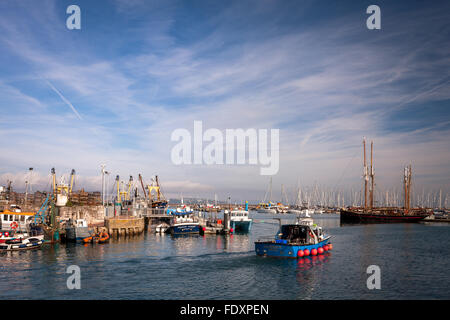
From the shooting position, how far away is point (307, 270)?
38500 mm

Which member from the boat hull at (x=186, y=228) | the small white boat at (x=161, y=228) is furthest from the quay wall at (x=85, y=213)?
the boat hull at (x=186, y=228)

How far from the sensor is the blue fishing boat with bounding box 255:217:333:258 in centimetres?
4369

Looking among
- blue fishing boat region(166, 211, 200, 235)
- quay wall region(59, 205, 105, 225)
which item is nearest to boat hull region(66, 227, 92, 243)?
quay wall region(59, 205, 105, 225)

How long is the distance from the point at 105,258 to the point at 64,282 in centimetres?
1345

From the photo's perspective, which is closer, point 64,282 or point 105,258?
point 64,282

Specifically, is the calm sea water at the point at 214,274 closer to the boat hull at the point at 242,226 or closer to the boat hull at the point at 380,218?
the boat hull at the point at 242,226

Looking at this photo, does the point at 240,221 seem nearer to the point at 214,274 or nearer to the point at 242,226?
the point at 242,226

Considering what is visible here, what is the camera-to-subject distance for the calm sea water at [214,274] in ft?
95.7

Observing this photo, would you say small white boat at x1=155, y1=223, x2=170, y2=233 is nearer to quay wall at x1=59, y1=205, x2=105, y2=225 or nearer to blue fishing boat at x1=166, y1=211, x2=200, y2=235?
blue fishing boat at x1=166, y1=211, x2=200, y2=235

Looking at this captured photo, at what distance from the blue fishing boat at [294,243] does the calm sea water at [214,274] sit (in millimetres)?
1064

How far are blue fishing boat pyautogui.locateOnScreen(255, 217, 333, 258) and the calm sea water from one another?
106 centimetres
